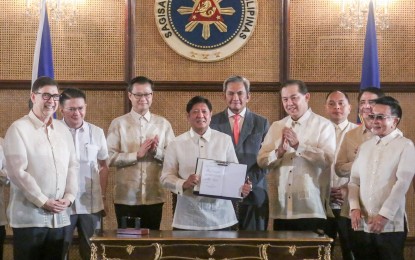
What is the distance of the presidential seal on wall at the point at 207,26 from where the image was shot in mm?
6887

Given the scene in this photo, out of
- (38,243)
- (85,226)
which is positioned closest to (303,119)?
(85,226)

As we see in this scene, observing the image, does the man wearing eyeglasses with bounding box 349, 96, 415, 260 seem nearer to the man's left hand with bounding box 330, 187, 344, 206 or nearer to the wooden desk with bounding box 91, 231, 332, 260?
the wooden desk with bounding box 91, 231, 332, 260

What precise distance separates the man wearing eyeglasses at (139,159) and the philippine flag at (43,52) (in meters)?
1.08

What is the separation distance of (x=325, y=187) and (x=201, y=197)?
99 centimetres

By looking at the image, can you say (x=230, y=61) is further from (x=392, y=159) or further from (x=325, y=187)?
(x=392, y=159)

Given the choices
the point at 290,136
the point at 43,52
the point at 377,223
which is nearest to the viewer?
the point at 377,223

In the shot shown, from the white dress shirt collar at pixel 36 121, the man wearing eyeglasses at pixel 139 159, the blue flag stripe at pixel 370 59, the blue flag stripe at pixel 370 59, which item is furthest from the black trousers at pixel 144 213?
the blue flag stripe at pixel 370 59

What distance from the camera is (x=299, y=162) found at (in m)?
5.32

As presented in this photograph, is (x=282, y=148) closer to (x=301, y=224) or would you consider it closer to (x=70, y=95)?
(x=301, y=224)

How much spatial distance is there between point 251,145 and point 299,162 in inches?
16.6

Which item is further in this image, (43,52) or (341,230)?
(43,52)

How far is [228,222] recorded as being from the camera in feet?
16.6

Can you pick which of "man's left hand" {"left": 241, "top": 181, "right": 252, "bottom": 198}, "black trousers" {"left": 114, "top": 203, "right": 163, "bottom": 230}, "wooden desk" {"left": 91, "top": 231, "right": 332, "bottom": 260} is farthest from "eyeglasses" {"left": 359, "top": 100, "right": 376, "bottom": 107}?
"black trousers" {"left": 114, "top": 203, "right": 163, "bottom": 230}

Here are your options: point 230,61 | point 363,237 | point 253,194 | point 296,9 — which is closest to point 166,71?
point 230,61
